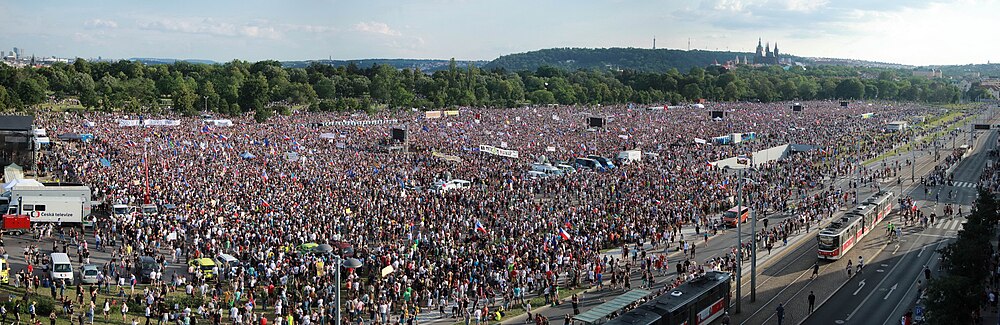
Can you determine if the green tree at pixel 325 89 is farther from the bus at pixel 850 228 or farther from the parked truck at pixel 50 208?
the bus at pixel 850 228

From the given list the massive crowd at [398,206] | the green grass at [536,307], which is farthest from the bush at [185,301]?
the green grass at [536,307]

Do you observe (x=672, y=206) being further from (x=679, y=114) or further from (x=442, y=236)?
(x=679, y=114)

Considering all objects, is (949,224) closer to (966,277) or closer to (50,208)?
(966,277)

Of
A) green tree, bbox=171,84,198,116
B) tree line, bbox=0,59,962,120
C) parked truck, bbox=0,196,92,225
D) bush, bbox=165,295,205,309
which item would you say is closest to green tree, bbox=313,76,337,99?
tree line, bbox=0,59,962,120

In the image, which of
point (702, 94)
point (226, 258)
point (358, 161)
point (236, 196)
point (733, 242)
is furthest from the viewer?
point (702, 94)

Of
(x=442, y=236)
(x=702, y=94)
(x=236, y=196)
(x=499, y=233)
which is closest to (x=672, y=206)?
(x=499, y=233)

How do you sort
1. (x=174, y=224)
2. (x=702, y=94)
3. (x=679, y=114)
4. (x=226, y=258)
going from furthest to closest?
(x=702, y=94)
(x=679, y=114)
(x=174, y=224)
(x=226, y=258)
